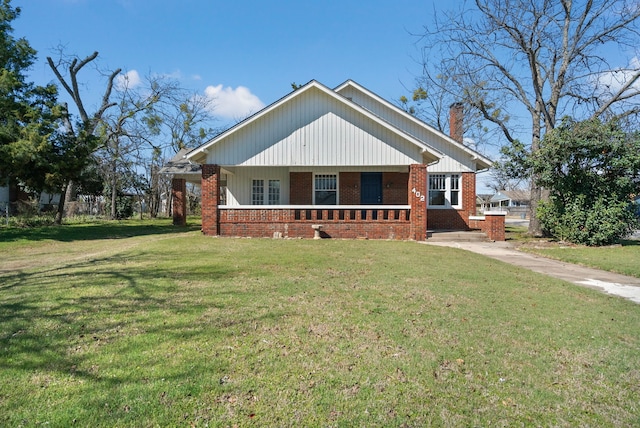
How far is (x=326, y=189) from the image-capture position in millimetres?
17547

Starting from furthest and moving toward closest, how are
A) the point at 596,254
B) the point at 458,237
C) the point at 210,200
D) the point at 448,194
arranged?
the point at 448,194 < the point at 458,237 < the point at 210,200 < the point at 596,254

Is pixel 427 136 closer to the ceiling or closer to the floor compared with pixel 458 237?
closer to the ceiling

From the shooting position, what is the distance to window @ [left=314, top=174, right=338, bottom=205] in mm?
17484

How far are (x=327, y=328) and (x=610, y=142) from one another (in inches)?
553

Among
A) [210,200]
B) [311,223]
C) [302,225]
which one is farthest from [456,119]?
[210,200]

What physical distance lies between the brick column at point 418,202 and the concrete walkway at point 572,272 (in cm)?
181

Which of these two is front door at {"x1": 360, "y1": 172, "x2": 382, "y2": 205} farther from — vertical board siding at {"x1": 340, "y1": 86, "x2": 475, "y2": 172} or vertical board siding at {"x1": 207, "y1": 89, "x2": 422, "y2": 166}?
vertical board siding at {"x1": 207, "y1": 89, "x2": 422, "y2": 166}

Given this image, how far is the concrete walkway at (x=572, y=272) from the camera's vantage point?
7113mm

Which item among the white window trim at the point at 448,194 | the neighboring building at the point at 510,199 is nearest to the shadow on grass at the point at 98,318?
the white window trim at the point at 448,194

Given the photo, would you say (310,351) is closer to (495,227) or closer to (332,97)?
(332,97)

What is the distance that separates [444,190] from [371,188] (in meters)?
3.66

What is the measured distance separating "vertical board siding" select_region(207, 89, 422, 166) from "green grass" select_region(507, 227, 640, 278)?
543 centimetres

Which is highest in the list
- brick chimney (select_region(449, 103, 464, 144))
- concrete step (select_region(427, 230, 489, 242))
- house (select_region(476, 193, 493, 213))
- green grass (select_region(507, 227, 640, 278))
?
brick chimney (select_region(449, 103, 464, 144))

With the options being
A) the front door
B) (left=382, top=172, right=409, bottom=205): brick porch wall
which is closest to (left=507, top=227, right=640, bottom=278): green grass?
(left=382, top=172, right=409, bottom=205): brick porch wall
